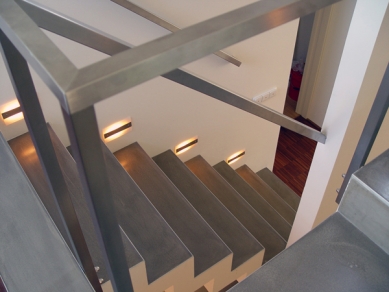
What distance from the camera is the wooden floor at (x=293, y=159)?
15.0 feet

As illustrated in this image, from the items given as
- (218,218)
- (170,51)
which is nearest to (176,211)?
(218,218)

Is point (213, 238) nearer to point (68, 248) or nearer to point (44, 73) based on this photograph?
point (68, 248)

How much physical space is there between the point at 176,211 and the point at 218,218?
368 mm

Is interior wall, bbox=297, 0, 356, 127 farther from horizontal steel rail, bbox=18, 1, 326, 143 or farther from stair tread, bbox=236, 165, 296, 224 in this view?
horizontal steel rail, bbox=18, 1, 326, 143

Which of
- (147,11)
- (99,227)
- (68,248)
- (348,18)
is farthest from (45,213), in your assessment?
(348,18)

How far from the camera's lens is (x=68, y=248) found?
3.96ft

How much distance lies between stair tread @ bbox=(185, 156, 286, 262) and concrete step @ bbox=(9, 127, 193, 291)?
989 millimetres

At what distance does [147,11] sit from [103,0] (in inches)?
9.4

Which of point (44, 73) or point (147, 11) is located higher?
point (44, 73)

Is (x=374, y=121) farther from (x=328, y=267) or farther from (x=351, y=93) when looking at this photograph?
(x=328, y=267)

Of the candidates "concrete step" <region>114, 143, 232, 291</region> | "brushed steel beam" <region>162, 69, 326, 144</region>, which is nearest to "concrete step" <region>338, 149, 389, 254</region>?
"brushed steel beam" <region>162, 69, 326, 144</region>

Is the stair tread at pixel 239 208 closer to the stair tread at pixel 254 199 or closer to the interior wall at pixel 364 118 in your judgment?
the stair tread at pixel 254 199

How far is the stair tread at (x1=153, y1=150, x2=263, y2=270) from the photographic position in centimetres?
252

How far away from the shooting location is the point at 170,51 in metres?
0.51
